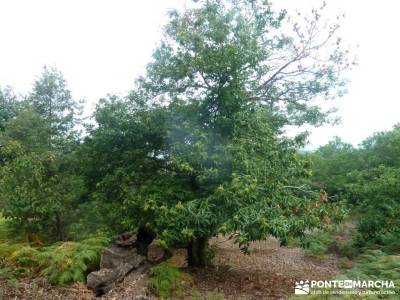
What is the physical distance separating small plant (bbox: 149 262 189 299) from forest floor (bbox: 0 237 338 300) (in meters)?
Answer: 0.14

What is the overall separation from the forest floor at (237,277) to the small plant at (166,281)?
136 mm

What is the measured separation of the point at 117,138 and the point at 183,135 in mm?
1438

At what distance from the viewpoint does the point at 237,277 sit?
748 centimetres

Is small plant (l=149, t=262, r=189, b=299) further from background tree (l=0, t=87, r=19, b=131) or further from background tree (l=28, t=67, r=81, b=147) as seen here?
background tree (l=0, t=87, r=19, b=131)

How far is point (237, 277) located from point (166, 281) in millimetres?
2046

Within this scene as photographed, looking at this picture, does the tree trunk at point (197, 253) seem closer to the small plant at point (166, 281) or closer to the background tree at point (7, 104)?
the small plant at point (166, 281)

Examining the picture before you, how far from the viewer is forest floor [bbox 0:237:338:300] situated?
5648 millimetres

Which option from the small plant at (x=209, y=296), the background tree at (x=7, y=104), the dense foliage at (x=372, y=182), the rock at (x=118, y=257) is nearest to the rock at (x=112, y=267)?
the rock at (x=118, y=257)

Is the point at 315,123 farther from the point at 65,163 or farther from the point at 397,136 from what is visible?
the point at 65,163

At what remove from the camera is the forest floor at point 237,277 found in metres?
5.65

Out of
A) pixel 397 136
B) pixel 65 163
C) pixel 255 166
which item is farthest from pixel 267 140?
pixel 397 136

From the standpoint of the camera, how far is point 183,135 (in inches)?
253

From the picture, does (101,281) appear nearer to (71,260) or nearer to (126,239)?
(71,260)

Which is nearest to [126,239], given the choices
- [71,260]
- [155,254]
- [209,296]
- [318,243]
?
[155,254]
